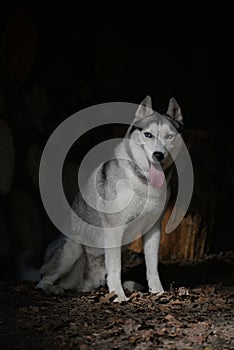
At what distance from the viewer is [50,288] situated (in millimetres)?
4113

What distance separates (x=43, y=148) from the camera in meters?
5.04

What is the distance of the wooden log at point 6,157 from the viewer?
459cm

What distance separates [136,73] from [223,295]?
329cm

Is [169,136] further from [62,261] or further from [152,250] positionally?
[62,261]

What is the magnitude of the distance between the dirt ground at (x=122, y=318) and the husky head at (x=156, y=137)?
86 centimetres

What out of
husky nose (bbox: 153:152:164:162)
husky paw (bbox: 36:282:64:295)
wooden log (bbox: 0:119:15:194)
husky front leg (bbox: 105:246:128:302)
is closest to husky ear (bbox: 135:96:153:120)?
husky nose (bbox: 153:152:164:162)

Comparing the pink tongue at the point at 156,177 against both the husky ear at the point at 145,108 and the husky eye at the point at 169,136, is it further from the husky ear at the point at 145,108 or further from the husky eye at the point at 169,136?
the husky ear at the point at 145,108

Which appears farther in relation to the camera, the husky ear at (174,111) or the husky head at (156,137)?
the husky ear at (174,111)

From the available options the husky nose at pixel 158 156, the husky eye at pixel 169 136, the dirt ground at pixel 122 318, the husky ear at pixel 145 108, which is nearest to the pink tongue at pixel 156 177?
the husky nose at pixel 158 156

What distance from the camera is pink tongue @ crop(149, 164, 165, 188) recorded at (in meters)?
3.87

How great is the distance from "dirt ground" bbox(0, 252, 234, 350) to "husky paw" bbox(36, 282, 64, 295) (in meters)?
0.07

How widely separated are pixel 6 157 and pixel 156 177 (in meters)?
1.40

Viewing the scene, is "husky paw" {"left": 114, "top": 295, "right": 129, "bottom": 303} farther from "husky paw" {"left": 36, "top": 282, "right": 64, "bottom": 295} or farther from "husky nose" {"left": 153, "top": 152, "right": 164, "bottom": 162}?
"husky nose" {"left": 153, "top": 152, "right": 164, "bottom": 162}

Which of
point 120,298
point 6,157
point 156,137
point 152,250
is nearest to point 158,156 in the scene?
point 156,137
